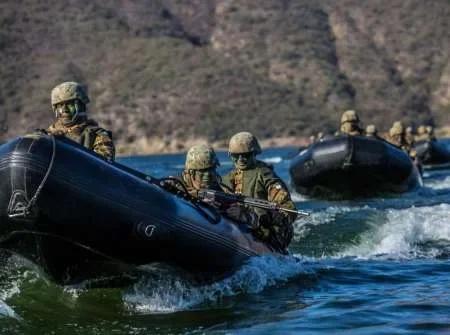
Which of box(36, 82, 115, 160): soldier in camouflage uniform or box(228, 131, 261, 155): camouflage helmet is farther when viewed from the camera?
box(228, 131, 261, 155): camouflage helmet

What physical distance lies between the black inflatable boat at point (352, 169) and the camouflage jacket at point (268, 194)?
23.0 feet

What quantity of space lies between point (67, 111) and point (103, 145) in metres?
0.46

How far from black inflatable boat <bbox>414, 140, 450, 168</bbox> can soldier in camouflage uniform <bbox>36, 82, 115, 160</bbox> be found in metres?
21.4

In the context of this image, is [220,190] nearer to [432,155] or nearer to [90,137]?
[90,137]

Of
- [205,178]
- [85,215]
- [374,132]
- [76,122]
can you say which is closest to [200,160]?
[205,178]

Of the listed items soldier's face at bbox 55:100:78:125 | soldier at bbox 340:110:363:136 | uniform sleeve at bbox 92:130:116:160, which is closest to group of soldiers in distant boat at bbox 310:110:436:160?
soldier at bbox 340:110:363:136

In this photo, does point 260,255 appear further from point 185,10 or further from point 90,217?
point 185,10

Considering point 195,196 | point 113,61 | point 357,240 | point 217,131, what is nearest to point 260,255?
point 195,196

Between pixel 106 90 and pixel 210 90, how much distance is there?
7.17 meters

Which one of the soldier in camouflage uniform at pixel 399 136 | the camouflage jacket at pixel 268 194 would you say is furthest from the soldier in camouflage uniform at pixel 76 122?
the soldier in camouflage uniform at pixel 399 136

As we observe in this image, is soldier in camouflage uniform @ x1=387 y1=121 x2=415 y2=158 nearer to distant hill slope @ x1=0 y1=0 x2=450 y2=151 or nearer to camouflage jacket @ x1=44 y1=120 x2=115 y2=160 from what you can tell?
camouflage jacket @ x1=44 y1=120 x2=115 y2=160

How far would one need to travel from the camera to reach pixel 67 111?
902 cm

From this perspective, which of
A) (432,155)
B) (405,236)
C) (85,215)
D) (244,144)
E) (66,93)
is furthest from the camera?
(432,155)

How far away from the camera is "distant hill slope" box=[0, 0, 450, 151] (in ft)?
212
